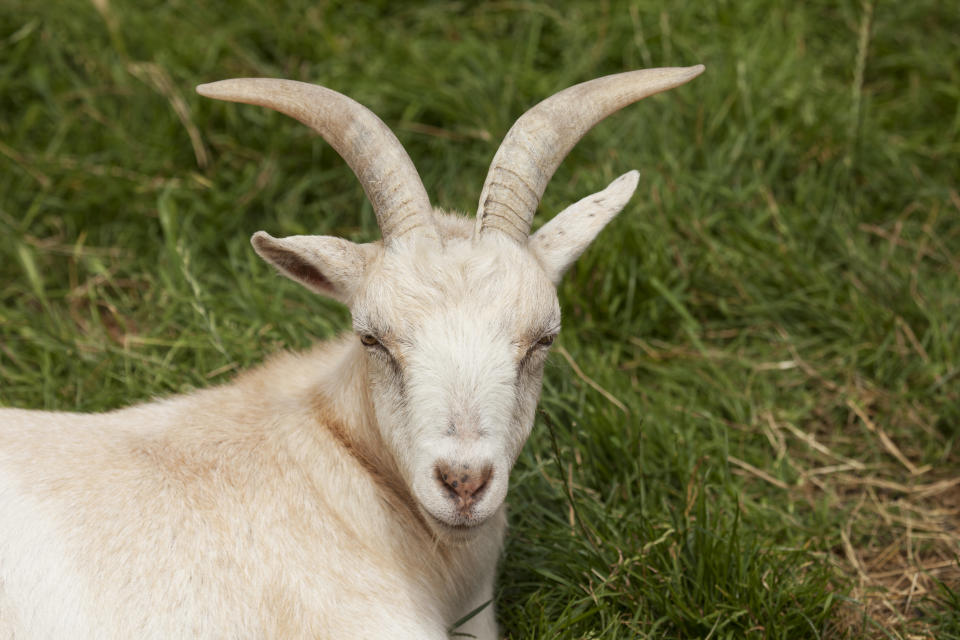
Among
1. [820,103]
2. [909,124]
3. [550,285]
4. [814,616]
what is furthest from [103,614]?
[909,124]

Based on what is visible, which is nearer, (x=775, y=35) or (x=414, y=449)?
(x=414, y=449)

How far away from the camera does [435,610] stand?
4555 millimetres

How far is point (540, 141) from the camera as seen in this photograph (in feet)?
14.8

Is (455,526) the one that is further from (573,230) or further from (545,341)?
(573,230)

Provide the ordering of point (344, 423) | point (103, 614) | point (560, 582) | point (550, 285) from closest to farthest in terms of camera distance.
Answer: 1. point (103, 614)
2. point (550, 285)
3. point (344, 423)
4. point (560, 582)

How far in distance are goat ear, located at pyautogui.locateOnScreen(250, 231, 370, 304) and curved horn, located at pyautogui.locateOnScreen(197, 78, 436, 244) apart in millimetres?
149

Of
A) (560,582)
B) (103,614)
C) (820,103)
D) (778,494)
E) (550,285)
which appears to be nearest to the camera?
(103,614)

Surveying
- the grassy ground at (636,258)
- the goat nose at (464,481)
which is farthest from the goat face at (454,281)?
the grassy ground at (636,258)

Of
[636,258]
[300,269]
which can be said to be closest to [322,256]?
[300,269]

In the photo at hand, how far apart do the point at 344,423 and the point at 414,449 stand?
27.0 inches

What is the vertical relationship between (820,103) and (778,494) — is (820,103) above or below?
above

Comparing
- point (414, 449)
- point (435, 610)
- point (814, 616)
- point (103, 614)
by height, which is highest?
point (414, 449)

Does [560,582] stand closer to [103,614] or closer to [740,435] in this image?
[740,435]

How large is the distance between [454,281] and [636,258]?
2.89 m
